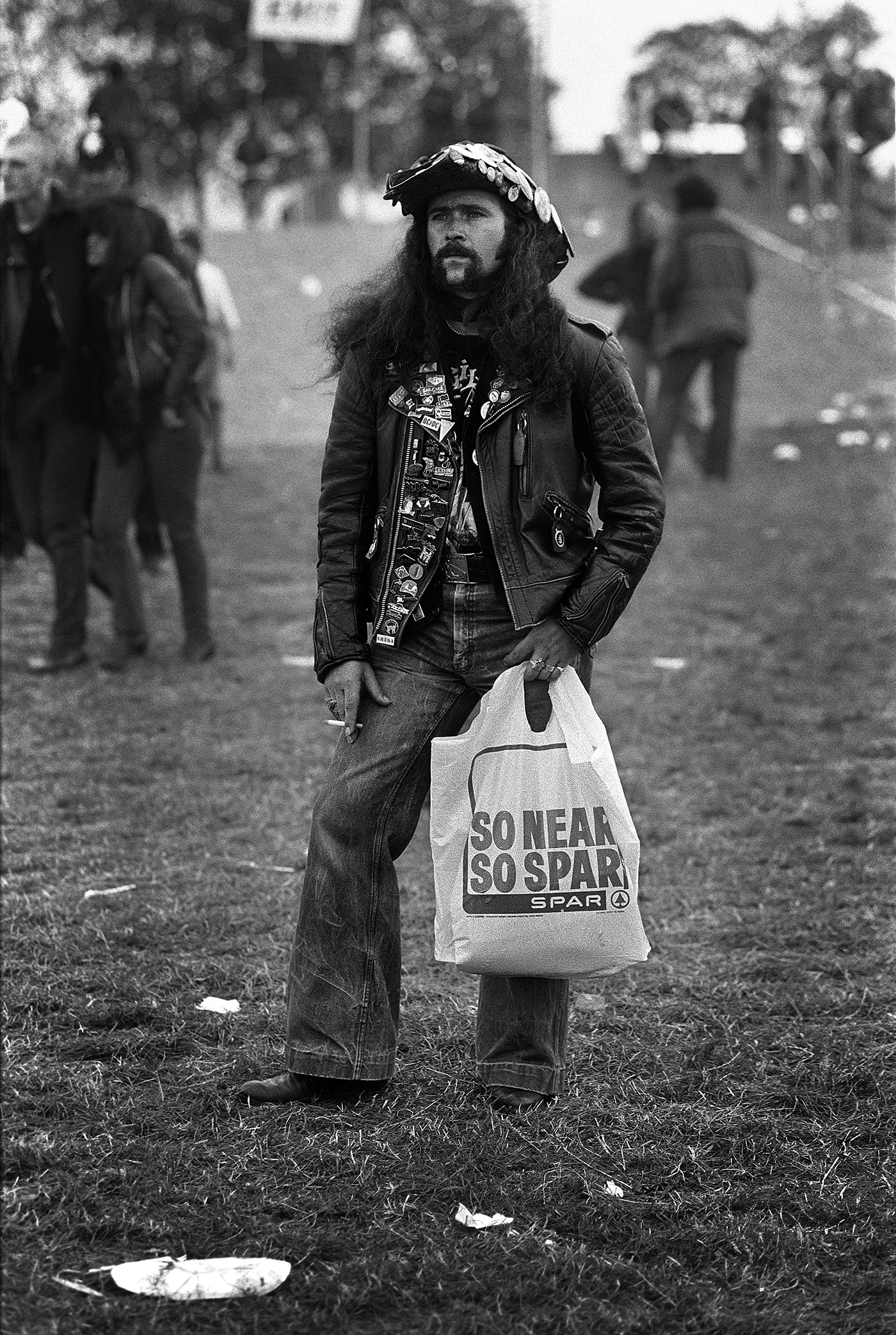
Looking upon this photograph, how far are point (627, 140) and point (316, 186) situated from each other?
810 cm

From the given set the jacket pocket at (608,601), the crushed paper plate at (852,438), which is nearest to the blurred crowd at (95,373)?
the jacket pocket at (608,601)

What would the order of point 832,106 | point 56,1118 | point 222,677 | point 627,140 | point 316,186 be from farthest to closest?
point 316,186 → point 627,140 → point 832,106 → point 222,677 → point 56,1118

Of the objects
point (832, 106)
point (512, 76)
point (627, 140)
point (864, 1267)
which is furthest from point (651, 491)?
point (512, 76)

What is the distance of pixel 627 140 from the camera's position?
116 feet

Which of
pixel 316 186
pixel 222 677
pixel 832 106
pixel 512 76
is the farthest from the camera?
pixel 512 76

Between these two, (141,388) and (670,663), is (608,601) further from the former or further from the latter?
(670,663)

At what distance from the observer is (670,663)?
8977 mm

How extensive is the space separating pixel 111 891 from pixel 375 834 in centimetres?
182

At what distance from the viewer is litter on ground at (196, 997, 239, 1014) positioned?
455 centimetres

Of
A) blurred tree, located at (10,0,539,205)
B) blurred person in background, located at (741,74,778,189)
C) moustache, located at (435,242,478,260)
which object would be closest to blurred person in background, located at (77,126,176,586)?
moustache, located at (435,242,478,260)

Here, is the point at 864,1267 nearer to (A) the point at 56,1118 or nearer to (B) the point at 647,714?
(A) the point at 56,1118

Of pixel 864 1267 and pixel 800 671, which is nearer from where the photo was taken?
pixel 864 1267

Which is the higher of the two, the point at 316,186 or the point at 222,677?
the point at 316,186

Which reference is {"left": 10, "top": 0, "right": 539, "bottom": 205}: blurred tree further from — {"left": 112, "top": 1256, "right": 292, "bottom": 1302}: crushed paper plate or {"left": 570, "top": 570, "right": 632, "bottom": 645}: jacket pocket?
{"left": 112, "top": 1256, "right": 292, "bottom": 1302}: crushed paper plate
